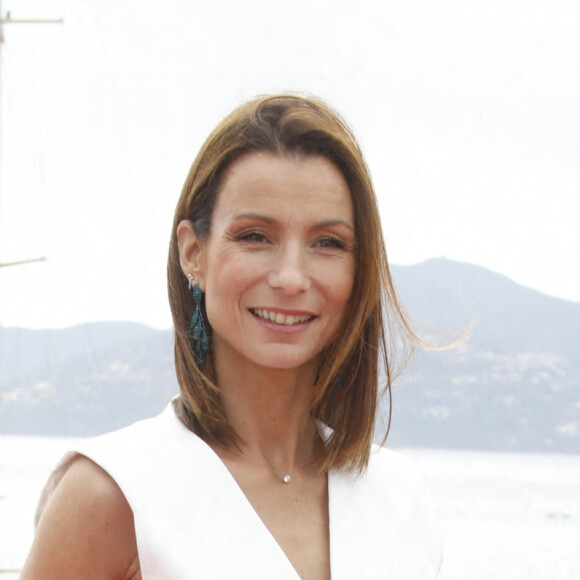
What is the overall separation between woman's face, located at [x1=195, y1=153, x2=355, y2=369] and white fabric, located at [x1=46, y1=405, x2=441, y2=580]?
7.5 inches

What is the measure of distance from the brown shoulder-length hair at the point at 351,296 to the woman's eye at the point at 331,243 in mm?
33

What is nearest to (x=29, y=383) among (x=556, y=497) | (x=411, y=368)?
(x=556, y=497)

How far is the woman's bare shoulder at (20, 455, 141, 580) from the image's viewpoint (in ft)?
5.44

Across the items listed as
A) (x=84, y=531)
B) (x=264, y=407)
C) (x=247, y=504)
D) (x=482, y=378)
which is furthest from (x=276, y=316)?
(x=482, y=378)

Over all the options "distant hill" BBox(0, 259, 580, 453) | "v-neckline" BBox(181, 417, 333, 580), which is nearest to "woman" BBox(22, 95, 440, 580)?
"v-neckline" BBox(181, 417, 333, 580)

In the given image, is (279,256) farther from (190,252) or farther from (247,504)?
(247,504)

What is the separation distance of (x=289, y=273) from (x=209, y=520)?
39cm

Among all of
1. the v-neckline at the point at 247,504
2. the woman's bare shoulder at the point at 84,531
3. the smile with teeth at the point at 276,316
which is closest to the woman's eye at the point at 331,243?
the smile with teeth at the point at 276,316

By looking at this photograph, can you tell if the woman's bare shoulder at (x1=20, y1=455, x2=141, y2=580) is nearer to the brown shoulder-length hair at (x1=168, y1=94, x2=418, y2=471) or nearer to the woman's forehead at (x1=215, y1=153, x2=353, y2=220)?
the brown shoulder-length hair at (x1=168, y1=94, x2=418, y2=471)

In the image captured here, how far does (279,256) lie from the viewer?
1.75m

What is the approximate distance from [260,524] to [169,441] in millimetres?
191

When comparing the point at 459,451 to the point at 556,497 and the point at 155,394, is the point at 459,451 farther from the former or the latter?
the point at 556,497

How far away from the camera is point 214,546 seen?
172 cm

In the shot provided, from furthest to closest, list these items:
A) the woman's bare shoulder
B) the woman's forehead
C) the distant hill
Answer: the distant hill
the woman's forehead
the woman's bare shoulder
